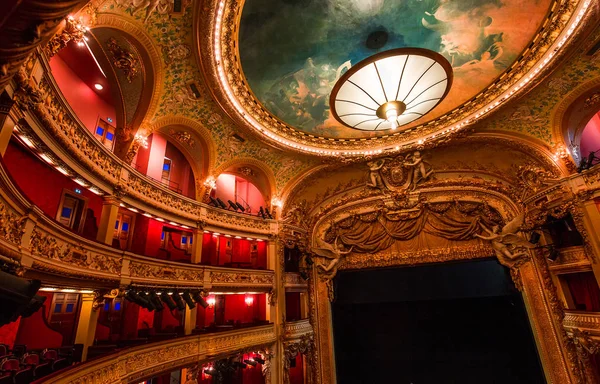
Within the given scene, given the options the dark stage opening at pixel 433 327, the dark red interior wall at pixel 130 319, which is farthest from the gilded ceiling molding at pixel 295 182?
the dark red interior wall at pixel 130 319

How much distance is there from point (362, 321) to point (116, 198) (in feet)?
40.8

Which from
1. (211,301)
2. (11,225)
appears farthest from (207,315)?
(11,225)

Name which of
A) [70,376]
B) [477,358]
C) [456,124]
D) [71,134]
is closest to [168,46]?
[71,134]

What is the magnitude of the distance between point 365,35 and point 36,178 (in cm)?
975

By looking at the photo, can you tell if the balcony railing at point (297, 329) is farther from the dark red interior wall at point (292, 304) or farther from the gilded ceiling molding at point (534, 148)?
the gilded ceiling molding at point (534, 148)

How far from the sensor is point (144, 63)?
831cm

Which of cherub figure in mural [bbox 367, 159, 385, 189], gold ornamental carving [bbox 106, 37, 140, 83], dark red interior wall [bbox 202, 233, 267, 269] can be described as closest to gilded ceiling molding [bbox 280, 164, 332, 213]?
cherub figure in mural [bbox 367, 159, 385, 189]

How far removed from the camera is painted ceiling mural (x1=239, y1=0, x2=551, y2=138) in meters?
7.89

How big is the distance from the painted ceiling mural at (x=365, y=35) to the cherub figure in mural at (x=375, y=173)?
489 centimetres

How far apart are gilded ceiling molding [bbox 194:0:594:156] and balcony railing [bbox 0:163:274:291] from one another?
218 inches

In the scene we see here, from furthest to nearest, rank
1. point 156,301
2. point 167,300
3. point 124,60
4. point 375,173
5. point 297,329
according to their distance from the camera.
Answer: point 375,173 < point 297,329 < point 167,300 < point 156,301 < point 124,60

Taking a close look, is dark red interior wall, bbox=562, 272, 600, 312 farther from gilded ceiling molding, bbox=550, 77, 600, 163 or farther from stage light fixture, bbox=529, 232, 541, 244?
gilded ceiling molding, bbox=550, 77, 600, 163

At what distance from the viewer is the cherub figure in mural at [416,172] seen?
13.8 m

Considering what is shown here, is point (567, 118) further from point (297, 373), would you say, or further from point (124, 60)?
point (297, 373)
